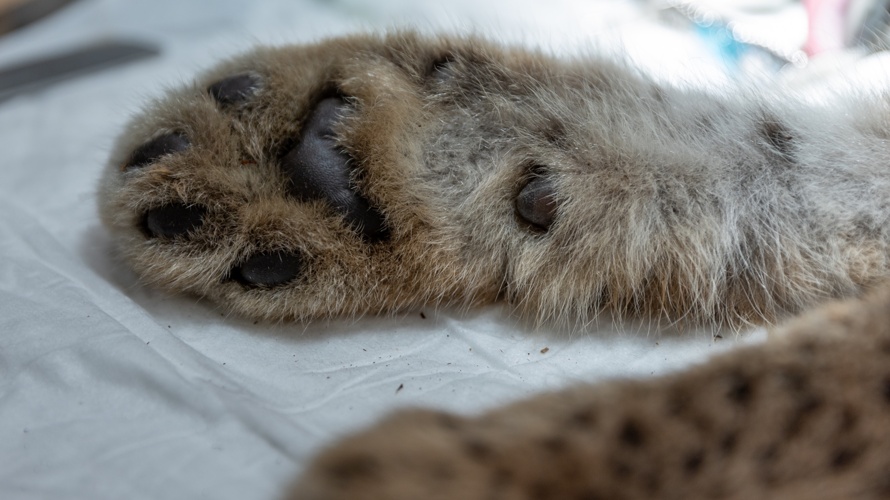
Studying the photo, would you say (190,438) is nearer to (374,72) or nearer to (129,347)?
(129,347)

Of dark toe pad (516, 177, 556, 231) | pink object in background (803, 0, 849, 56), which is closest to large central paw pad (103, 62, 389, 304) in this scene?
dark toe pad (516, 177, 556, 231)

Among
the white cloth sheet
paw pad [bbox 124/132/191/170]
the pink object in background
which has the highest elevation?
paw pad [bbox 124/132/191/170]

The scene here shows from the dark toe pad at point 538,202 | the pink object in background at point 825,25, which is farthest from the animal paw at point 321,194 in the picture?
the pink object in background at point 825,25

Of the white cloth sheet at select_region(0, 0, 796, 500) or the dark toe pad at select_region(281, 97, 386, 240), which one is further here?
the dark toe pad at select_region(281, 97, 386, 240)

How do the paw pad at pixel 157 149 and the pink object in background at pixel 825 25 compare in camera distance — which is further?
the pink object in background at pixel 825 25

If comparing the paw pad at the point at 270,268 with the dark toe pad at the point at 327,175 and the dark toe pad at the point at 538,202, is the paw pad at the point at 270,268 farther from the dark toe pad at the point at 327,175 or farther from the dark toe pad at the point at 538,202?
the dark toe pad at the point at 538,202

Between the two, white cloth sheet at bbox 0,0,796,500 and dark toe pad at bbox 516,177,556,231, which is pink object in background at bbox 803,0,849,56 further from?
dark toe pad at bbox 516,177,556,231

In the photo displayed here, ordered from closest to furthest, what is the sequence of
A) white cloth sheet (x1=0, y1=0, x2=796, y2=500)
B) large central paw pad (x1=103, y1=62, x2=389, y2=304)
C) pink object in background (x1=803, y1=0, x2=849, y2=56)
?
1. white cloth sheet (x1=0, y1=0, x2=796, y2=500)
2. large central paw pad (x1=103, y1=62, x2=389, y2=304)
3. pink object in background (x1=803, y1=0, x2=849, y2=56)

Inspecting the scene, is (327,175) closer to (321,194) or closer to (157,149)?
(321,194)
